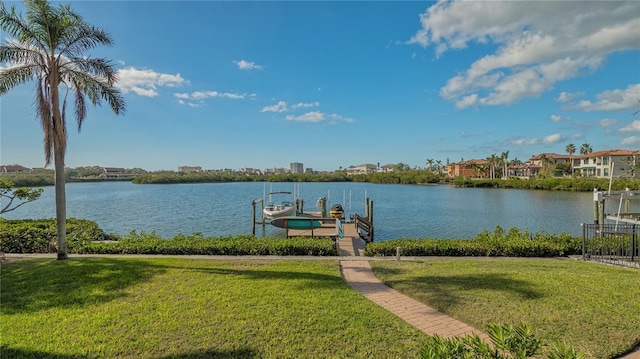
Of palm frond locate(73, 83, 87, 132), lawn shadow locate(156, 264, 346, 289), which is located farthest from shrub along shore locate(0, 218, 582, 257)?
palm frond locate(73, 83, 87, 132)

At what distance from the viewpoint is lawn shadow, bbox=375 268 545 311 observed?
19.4ft

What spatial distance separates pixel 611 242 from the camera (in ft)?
32.2

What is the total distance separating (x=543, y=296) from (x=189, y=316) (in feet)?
20.4

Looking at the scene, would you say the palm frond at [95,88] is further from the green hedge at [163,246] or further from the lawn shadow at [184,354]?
the lawn shadow at [184,354]

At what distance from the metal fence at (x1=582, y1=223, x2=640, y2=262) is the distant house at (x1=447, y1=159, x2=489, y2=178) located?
97352mm

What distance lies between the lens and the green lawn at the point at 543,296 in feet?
15.0

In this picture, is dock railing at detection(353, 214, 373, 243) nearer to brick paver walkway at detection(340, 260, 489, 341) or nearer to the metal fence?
brick paver walkway at detection(340, 260, 489, 341)

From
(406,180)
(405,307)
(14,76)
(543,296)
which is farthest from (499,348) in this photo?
Result: (406,180)

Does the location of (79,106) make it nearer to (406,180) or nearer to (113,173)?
(406,180)

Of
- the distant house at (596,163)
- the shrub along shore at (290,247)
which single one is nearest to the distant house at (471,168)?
the distant house at (596,163)

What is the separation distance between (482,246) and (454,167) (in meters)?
113

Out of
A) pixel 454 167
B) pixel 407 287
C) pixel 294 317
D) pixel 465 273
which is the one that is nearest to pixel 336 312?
pixel 294 317

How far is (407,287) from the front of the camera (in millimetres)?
6816

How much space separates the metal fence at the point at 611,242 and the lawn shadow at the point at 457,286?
4977mm
